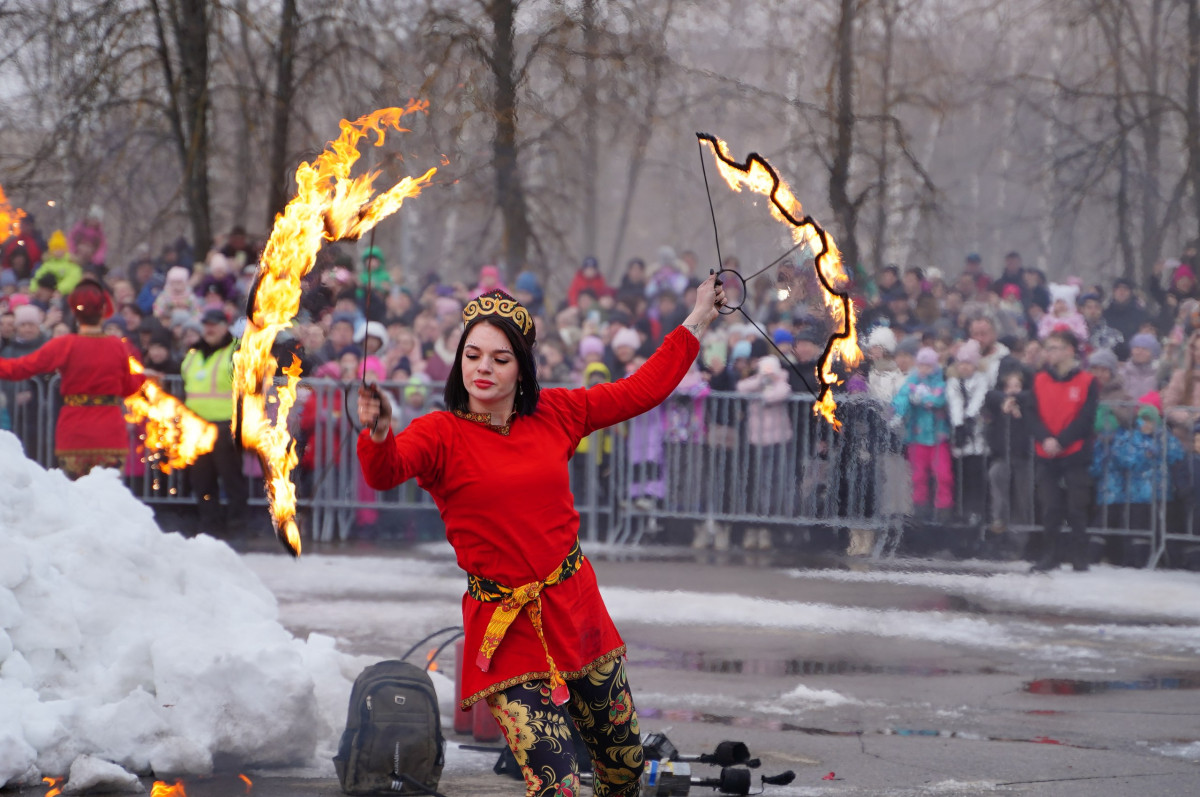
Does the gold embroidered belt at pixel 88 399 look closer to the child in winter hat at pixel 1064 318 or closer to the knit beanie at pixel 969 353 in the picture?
the knit beanie at pixel 969 353

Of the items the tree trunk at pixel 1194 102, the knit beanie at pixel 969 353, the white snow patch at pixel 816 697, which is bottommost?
the white snow patch at pixel 816 697

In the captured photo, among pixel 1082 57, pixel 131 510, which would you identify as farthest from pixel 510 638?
pixel 1082 57

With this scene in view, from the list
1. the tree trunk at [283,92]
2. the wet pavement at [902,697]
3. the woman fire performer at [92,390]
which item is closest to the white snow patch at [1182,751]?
the wet pavement at [902,697]

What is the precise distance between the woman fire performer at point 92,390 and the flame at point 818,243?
19.7 feet

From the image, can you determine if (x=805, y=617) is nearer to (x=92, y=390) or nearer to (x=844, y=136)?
(x=844, y=136)

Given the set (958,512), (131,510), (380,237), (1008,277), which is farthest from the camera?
(380,237)

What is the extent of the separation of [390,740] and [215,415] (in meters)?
7.02

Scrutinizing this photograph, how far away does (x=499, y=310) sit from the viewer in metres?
4.27

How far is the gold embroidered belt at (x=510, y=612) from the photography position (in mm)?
4074

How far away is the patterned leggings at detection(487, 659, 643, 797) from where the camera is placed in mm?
3969

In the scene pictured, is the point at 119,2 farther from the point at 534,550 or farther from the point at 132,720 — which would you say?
the point at 534,550

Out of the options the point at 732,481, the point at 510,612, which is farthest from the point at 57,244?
the point at 510,612

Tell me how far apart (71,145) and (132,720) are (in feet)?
41.3

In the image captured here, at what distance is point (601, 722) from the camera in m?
4.24
